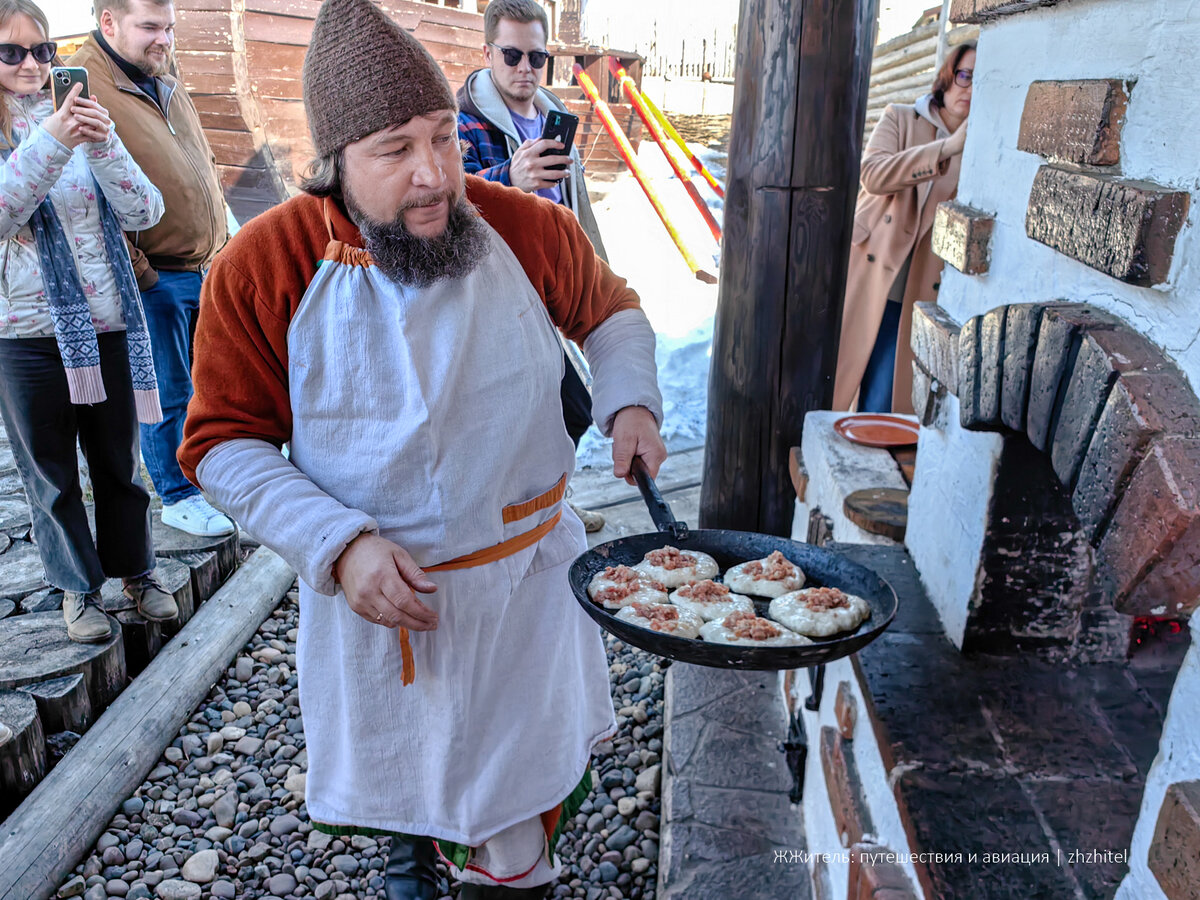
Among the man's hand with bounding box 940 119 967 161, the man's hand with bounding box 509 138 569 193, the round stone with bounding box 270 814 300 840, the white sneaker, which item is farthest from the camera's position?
the white sneaker

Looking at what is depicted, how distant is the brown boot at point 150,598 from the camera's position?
3424mm

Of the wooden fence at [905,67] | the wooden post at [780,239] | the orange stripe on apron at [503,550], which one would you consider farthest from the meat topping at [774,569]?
the wooden fence at [905,67]

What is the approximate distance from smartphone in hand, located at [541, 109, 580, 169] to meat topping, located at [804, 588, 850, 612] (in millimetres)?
1841

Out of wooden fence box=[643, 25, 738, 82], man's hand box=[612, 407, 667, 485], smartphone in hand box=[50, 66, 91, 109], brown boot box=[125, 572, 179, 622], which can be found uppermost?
wooden fence box=[643, 25, 738, 82]

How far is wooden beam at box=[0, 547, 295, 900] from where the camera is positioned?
250 centimetres

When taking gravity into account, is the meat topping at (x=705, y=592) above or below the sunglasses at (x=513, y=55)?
below

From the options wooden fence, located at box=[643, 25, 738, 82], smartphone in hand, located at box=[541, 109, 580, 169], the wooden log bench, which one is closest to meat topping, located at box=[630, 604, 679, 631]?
smartphone in hand, located at box=[541, 109, 580, 169]

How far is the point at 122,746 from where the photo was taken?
292cm

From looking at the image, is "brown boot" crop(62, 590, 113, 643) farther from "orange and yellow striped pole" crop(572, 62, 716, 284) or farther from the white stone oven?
"orange and yellow striped pole" crop(572, 62, 716, 284)

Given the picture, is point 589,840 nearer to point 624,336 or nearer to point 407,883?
point 407,883

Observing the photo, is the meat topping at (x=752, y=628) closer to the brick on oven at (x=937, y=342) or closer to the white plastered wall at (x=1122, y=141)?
the brick on oven at (x=937, y=342)

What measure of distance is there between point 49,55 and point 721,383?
2.46 m

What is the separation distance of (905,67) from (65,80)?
7.31 meters

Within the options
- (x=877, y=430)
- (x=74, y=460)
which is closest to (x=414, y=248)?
(x=877, y=430)
